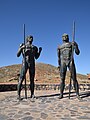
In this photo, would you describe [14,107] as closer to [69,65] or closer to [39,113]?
[39,113]

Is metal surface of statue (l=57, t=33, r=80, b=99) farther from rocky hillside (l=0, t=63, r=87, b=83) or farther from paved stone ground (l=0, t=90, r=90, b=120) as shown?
rocky hillside (l=0, t=63, r=87, b=83)

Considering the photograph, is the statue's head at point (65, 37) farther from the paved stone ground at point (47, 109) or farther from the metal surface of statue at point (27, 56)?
the paved stone ground at point (47, 109)

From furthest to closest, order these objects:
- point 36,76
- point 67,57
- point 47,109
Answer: point 36,76 → point 67,57 → point 47,109

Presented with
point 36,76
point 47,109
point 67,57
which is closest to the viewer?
point 47,109

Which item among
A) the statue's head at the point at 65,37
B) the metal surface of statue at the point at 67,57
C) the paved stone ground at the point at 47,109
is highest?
the statue's head at the point at 65,37

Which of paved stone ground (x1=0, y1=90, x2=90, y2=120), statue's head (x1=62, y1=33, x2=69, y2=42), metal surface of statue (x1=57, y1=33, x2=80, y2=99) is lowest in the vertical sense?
paved stone ground (x1=0, y1=90, x2=90, y2=120)

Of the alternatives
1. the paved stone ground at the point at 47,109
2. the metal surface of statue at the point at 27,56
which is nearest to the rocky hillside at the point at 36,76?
the metal surface of statue at the point at 27,56

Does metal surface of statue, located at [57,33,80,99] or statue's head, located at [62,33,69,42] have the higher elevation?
statue's head, located at [62,33,69,42]

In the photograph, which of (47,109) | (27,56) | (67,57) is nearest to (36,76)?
(27,56)

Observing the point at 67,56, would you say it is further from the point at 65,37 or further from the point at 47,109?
the point at 47,109

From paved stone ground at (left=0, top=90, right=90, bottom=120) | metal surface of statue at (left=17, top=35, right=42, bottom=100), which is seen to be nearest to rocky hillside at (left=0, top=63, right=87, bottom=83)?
metal surface of statue at (left=17, top=35, right=42, bottom=100)

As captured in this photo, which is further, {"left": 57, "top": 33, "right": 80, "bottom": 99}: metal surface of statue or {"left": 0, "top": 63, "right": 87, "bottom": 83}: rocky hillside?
{"left": 0, "top": 63, "right": 87, "bottom": 83}: rocky hillside

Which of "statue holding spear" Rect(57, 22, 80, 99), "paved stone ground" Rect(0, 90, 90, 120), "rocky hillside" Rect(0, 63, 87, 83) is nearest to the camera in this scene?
"paved stone ground" Rect(0, 90, 90, 120)

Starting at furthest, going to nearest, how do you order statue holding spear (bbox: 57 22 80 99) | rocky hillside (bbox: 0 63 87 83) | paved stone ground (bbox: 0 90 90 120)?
1. rocky hillside (bbox: 0 63 87 83)
2. statue holding spear (bbox: 57 22 80 99)
3. paved stone ground (bbox: 0 90 90 120)
